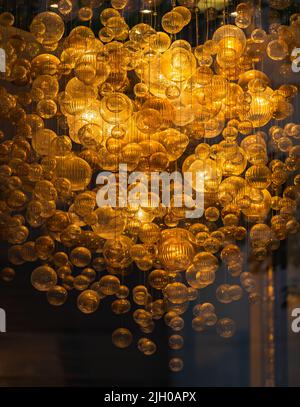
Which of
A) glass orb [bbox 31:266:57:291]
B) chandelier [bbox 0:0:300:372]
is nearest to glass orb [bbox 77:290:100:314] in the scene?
chandelier [bbox 0:0:300:372]

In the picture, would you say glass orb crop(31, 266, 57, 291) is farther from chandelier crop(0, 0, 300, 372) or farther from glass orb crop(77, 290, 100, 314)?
glass orb crop(77, 290, 100, 314)

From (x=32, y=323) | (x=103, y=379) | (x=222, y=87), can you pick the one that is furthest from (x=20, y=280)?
(x=222, y=87)

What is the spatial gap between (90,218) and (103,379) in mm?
2929

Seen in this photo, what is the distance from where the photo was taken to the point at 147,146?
12.7ft

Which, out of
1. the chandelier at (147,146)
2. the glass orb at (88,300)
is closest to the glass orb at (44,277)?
the chandelier at (147,146)

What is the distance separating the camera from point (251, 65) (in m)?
4.23

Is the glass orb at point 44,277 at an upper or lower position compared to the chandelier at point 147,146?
lower

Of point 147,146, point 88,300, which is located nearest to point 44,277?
A: point 88,300

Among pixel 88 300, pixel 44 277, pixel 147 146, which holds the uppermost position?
pixel 147 146

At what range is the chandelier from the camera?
3869 mm

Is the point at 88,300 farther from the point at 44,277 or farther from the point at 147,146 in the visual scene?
the point at 147,146

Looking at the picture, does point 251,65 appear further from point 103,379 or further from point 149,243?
point 103,379

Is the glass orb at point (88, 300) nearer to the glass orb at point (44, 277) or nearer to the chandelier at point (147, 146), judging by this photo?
the chandelier at point (147, 146)

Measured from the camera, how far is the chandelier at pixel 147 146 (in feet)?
12.7
